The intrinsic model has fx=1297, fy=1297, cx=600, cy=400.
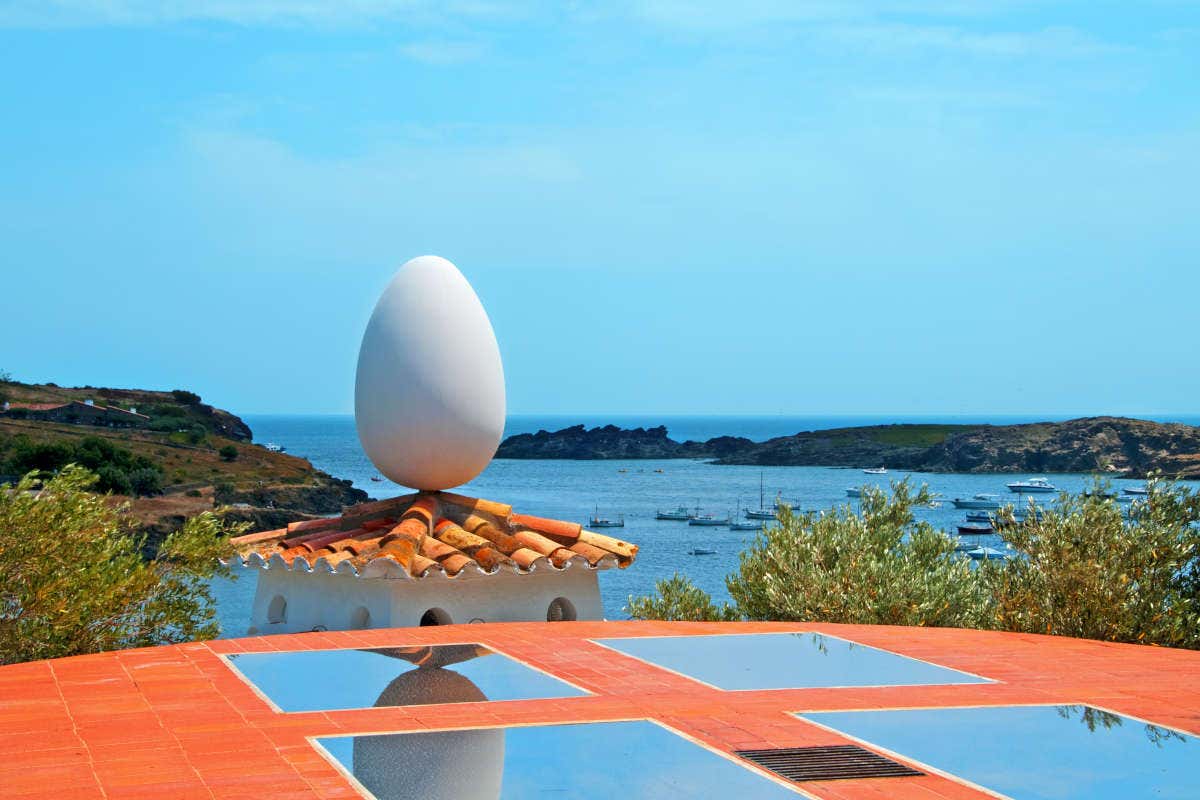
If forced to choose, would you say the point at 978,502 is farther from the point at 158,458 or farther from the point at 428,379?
the point at 428,379

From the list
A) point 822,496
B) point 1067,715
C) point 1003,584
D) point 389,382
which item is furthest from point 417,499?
point 822,496

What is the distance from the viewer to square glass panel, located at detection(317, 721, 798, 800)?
5.85 metres

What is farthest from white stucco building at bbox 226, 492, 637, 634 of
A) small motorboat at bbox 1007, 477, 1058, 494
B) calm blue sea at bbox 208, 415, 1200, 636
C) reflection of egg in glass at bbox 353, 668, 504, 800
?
small motorboat at bbox 1007, 477, 1058, 494

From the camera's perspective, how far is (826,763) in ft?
21.3

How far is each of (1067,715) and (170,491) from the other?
73.7 metres

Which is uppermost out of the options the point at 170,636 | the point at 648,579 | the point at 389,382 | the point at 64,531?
the point at 389,382

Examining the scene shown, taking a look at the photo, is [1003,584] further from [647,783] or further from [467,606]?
[647,783]

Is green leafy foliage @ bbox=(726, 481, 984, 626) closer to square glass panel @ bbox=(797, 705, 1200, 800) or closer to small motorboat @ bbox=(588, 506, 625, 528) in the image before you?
square glass panel @ bbox=(797, 705, 1200, 800)

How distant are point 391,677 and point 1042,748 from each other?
3.98m

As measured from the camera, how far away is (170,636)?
1229cm

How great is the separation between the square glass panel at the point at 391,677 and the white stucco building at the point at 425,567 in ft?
6.37

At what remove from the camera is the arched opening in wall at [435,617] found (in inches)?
466

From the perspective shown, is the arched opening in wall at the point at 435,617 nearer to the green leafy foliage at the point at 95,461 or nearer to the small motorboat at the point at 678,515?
the green leafy foliage at the point at 95,461

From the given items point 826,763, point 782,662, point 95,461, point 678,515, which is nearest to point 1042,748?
point 826,763
